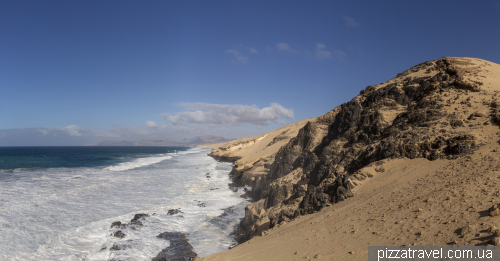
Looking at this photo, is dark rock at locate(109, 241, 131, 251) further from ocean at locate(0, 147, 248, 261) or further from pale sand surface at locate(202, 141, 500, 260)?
pale sand surface at locate(202, 141, 500, 260)

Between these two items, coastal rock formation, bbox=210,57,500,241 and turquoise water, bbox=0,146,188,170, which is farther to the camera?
turquoise water, bbox=0,146,188,170

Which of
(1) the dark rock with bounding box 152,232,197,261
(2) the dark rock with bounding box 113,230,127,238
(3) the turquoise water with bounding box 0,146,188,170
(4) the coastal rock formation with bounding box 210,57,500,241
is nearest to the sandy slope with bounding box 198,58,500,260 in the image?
(4) the coastal rock formation with bounding box 210,57,500,241

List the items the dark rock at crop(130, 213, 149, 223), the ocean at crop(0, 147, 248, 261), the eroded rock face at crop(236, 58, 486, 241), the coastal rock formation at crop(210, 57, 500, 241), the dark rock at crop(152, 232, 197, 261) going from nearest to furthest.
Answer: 1. the coastal rock formation at crop(210, 57, 500, 241)
2. the eroded rock face at crop(236, 58, 486, 241)
3. the dark rock at crop(152, 232, 197, 261)
4. the ocean at crop(0, 147, 248, 261)
5. the dark rock at crop(130, 213, 149, 223)

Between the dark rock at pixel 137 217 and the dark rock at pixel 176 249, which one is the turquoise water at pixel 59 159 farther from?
the dark rock at pixel 176 249

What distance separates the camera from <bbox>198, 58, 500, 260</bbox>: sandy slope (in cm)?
506

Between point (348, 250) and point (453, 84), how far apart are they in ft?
32.9

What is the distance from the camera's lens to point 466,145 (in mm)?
7629

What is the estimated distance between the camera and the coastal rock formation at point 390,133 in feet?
28.4

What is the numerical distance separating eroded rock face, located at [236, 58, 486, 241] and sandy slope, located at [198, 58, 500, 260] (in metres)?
0.40

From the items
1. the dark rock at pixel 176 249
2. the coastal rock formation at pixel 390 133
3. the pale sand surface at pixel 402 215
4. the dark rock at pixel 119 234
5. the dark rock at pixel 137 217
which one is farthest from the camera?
the dark rock at pixel 137 217

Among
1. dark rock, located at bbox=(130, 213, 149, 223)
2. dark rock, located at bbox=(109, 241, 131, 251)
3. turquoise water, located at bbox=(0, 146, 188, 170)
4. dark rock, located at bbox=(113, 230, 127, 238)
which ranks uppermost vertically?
turquoise water, located at bbox=(0, 146, 188, 170)

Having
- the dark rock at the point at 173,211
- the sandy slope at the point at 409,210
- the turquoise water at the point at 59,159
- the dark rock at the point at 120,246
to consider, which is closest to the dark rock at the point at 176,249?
the dark rock at the point at 120,246

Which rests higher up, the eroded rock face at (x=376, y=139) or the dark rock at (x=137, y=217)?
the eroded rock face at (x=376, y=139)

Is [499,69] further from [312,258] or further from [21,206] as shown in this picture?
[21,206]
